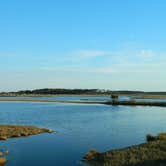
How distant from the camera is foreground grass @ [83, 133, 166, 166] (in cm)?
2603

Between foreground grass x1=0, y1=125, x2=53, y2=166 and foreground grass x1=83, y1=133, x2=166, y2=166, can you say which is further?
foreground grass x1=0, y1=125, x2=53, y2=166

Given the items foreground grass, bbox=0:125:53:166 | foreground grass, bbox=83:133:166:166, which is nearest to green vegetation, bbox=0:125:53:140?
foreground grass, bbox=0:125:53:166

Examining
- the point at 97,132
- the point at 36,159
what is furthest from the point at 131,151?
the point at 97,132

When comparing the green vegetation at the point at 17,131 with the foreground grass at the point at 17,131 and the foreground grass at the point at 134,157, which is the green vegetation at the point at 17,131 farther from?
the foreground grass at the point at 134,157

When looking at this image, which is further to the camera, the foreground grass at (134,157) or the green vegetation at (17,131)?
the green vegetation at (17,131)

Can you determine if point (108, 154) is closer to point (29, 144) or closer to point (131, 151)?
point (131, 151)

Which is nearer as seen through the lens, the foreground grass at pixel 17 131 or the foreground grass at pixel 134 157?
the foreground grass at pixel 134 157

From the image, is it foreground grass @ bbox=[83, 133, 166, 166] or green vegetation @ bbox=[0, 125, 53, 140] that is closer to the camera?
foreground grass @ bbox=[83, 133, 166, 166]

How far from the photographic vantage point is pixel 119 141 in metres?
39.4

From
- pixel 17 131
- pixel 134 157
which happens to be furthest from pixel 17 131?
pixel 134 157

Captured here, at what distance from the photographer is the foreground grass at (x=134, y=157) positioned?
26.0m

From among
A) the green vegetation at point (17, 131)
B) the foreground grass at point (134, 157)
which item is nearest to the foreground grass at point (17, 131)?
the green vegetation at point (17, 131)

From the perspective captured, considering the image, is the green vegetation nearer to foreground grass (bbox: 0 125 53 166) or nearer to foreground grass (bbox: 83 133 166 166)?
foreground grass (bbox: 0 125 53 166)

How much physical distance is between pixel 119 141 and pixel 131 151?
31.0 feet
